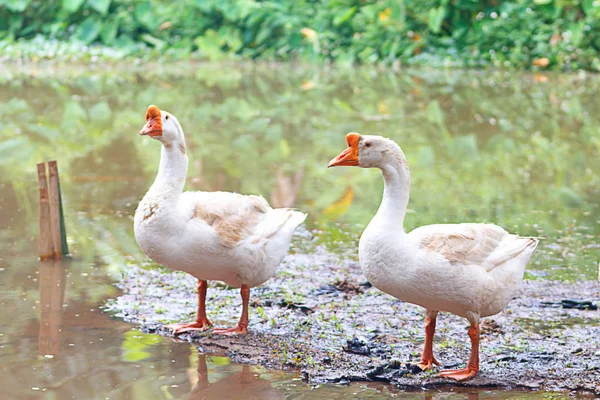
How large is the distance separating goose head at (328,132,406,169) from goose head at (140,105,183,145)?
42.6 inches

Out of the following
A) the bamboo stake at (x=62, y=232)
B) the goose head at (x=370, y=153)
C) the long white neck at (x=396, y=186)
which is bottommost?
the bamboo stake at (x=62, y=232)

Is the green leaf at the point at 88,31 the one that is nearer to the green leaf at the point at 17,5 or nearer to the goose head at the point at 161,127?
the green leaf at the point at 17,5

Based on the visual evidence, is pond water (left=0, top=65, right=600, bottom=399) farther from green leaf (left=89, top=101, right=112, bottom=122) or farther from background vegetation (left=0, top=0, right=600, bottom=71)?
background vegetation (left=0, top=0, right=600, bottom=71)

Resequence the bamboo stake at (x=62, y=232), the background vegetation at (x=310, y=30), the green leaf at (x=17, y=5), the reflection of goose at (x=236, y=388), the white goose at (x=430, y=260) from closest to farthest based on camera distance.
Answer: the reflection of goose at (x=236, y=388) → the white goose at (x=430, y=260) → the bamboo stake at (x=62, y=232) → the background vegetation at (x=310, y=30) → the green leaf at (x=17, y=5)

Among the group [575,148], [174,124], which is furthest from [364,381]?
[575,148]

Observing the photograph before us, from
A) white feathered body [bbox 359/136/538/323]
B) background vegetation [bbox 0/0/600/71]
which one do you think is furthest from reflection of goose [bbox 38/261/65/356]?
background vegetation [bbox 0/0/600/71]

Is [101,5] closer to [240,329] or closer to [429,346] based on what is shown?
[240,329]

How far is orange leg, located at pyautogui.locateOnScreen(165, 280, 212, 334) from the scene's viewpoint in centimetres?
535

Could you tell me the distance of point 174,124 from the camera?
5336 mm

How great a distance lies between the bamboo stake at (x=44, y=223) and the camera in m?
6.62

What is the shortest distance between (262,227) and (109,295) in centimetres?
133

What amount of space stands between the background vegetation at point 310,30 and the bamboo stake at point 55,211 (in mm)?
15402

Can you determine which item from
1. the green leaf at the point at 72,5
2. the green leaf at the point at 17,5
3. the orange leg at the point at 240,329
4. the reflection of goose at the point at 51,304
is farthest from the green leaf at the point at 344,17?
the orange leg at the point at 240,329

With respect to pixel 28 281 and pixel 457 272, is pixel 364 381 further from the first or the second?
pixel 28 281
